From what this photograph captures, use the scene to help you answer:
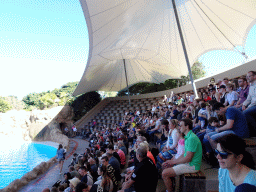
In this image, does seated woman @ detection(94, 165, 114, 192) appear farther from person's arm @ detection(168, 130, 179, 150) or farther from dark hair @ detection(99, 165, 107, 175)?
person's arm @ detection(168, 130, 179, 150)

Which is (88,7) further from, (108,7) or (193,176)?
(193,176)

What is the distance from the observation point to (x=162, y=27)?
32.7ft

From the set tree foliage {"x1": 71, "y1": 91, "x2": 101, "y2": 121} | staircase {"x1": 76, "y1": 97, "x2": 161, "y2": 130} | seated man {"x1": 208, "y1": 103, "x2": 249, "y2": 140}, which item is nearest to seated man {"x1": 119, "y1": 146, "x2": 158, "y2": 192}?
seated man {"x1": 208, "y1": 103, "x2": 249, "y2": 140}

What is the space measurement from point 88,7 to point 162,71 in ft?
32.6

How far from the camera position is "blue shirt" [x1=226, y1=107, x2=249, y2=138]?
2480 millimetres

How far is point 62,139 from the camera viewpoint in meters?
16.5

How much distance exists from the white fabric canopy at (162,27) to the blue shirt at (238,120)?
19.4ft

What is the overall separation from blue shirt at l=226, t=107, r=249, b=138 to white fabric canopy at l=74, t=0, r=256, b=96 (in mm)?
5899

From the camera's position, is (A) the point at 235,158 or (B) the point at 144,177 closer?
(A) the point at 235,158

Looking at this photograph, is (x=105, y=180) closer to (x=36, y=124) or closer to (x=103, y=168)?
(x=103, y=168)

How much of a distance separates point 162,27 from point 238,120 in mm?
8538

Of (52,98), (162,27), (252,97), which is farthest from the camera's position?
(52,98)

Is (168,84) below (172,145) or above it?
above

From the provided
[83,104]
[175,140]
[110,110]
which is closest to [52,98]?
[83,104]
